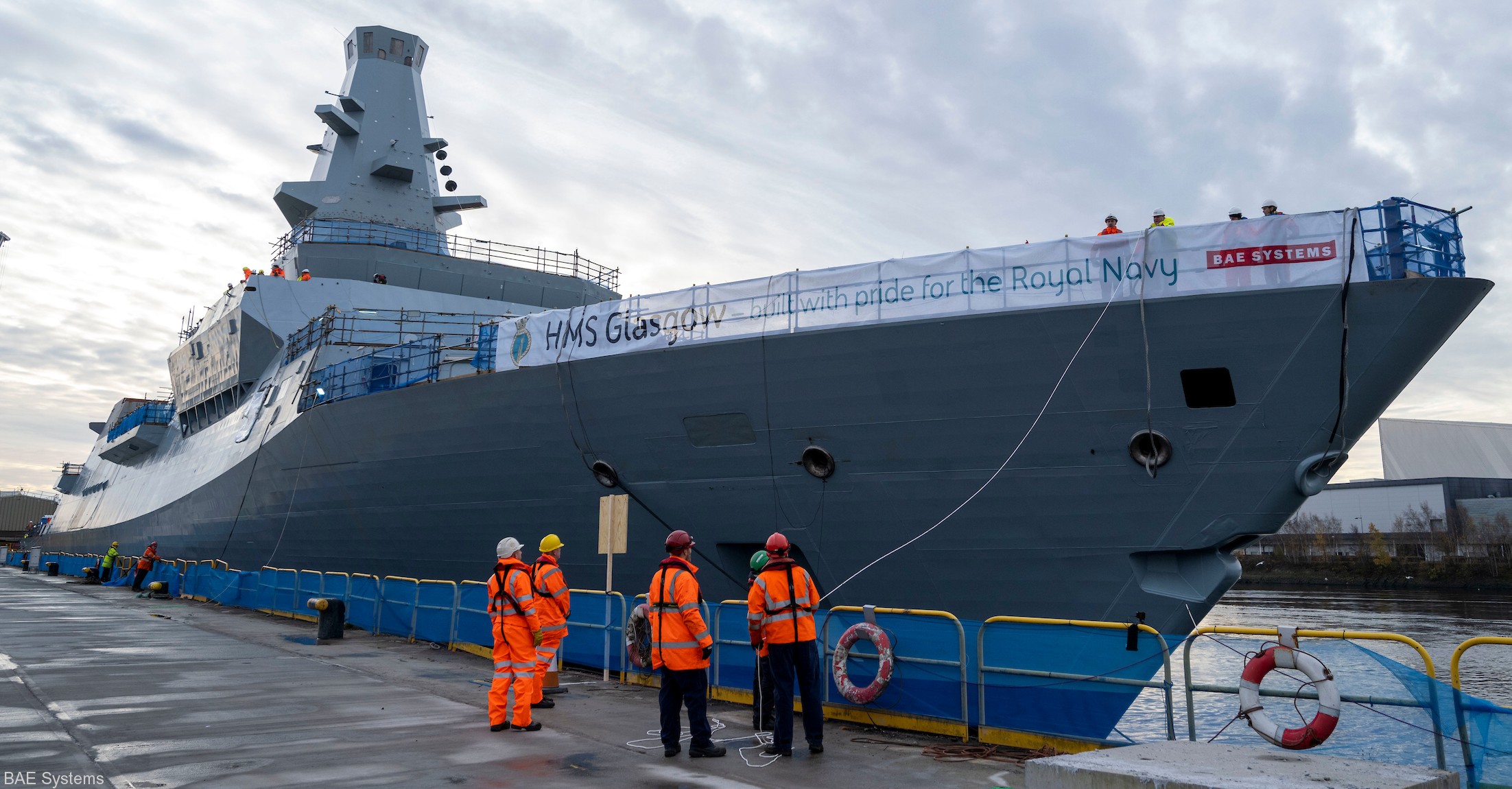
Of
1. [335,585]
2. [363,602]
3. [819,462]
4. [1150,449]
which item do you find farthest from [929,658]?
[335,585]

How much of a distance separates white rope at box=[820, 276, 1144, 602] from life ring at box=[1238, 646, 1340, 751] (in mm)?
4264

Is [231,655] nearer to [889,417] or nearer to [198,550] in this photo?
[889,417]

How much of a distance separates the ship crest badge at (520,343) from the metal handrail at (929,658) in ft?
22.3

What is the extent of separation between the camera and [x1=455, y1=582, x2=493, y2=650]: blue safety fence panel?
1207 centimetres

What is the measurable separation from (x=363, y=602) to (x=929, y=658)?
1079cm

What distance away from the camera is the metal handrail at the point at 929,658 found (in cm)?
730

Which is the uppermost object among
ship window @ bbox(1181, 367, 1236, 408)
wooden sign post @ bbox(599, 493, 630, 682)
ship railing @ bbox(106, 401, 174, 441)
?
ship railing @ bbox(106, 401, 174, 441)

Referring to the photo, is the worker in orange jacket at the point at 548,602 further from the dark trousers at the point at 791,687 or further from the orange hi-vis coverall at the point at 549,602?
the dark trousers at the point at 791,687

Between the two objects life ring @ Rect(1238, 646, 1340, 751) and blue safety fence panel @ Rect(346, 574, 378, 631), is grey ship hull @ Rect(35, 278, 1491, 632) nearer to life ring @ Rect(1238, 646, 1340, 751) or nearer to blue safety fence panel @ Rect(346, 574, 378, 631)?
blue safety fence panel @ Rect(346, 574, 378, 631)

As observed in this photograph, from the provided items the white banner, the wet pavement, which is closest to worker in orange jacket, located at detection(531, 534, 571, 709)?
the wet pavement

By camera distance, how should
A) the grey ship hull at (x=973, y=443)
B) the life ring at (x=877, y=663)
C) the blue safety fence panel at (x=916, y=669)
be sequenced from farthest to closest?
the grey ship hull at (x=973, y=443) < the life ring at (x=877, y=663) < the blue safety fence panel at (x=916, y=669)

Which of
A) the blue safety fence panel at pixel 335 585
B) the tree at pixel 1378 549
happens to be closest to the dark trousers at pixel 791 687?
the blue safety fence panel at pixel 335 585

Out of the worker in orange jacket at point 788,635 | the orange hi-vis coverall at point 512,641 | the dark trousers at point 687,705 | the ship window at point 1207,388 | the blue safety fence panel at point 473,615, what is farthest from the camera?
the blue safety fence panel at point 473,615

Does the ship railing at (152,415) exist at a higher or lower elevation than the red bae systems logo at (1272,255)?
higher
